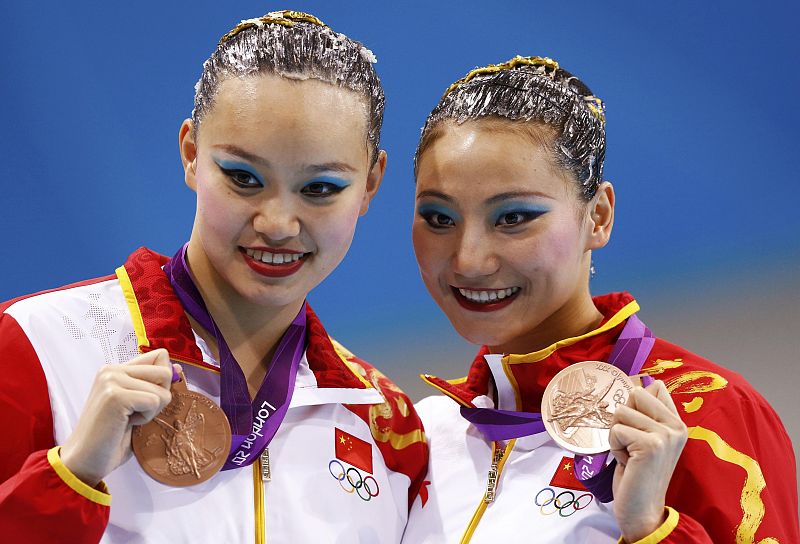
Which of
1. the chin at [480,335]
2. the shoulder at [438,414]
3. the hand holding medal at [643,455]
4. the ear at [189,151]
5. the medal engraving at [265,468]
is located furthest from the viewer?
the shoulder at [438,414]

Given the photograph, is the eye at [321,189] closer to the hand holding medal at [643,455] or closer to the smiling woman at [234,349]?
the smiling woman at [234,349]

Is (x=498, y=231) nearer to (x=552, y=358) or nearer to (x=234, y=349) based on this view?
(x=552, y=358)

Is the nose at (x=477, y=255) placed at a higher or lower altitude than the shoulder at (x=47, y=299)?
higher

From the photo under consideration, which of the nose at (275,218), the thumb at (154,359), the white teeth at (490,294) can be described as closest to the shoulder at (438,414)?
the white teeth at (490,294)

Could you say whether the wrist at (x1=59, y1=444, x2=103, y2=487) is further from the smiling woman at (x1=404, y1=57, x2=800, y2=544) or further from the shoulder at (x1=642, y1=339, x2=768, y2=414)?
the shoulder at (x1=642, y1=339, x2=768, y2=414)

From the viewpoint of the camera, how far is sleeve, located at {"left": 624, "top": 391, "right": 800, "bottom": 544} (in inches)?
83.6

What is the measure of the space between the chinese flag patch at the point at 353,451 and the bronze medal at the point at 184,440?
0.38 metres

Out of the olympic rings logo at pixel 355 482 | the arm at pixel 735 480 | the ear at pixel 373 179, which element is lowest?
the arm at pixel 735 480

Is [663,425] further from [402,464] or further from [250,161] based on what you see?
[250,161]

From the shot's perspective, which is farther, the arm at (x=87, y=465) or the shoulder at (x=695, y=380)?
the shoulder at (x=695, y=380)

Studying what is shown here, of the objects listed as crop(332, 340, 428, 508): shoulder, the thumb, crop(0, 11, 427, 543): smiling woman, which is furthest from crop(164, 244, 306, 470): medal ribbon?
the thumb

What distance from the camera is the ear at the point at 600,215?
2.57 meters

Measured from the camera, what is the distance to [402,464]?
2611 millimetres

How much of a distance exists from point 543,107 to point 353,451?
3.16 feet
